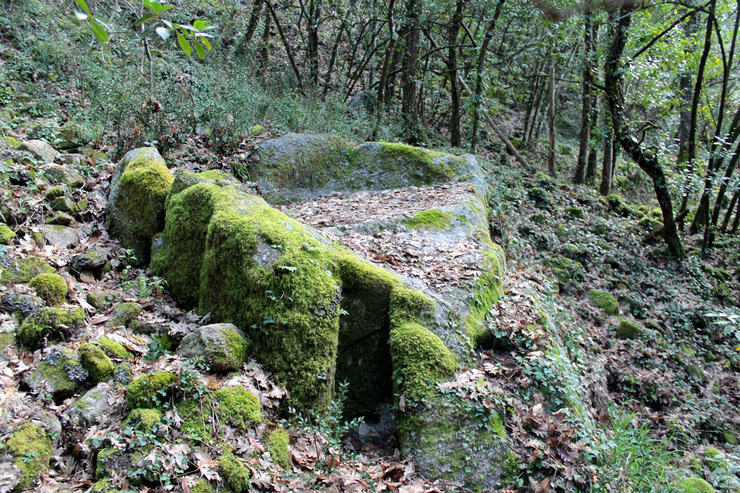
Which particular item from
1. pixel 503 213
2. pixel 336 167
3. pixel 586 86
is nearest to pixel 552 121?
pixel 586 86

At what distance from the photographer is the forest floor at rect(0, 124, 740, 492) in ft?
10.2

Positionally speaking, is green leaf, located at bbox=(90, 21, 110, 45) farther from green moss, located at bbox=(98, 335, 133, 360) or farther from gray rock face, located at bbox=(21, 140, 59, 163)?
gray rock face, located at bbox=(21, 140, 59, 163)

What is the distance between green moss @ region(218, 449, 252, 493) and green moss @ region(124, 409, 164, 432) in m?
0.50

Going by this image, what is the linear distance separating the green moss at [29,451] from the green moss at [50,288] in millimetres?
1572

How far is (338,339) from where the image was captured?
13.7ft

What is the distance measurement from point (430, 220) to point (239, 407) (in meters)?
4.15

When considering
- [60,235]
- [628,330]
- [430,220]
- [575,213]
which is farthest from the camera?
[575,213]

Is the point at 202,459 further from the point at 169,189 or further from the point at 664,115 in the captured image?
the point at 664,115

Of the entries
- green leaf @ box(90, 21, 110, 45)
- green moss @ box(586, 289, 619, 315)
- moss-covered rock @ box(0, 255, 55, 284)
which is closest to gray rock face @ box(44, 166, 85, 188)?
moss-covered rock @ box(0, 255, 55, 284)

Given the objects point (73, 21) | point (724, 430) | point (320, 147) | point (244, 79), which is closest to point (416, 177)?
point (320, 147)

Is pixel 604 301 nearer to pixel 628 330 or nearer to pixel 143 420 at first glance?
pixel 628 330

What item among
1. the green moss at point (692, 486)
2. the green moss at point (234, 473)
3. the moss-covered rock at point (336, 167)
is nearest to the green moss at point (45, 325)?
the green moss at point (234, 473)

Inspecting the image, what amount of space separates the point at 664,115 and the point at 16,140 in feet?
53.3

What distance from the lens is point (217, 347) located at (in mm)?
3553
